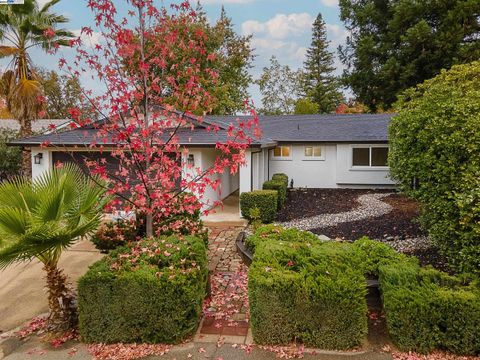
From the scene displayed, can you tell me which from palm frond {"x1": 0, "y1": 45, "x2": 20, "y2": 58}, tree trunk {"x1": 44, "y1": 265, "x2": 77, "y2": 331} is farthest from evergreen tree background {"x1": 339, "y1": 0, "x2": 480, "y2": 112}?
tree trunk {"x1": 44, "y1": 265, "x2": 77, "y2": 331}

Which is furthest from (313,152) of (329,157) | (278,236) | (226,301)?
Answer: (226,301)

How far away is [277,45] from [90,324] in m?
31.6

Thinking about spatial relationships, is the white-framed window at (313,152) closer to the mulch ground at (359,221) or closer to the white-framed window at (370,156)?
the white-framed window at (370,156)

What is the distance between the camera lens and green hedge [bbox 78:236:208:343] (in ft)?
13.1

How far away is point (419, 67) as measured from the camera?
18656 millimetres

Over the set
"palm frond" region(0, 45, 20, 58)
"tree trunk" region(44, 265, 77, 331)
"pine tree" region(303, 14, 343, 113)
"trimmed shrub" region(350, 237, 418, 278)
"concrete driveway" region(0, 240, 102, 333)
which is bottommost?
"concrete driveway" region(0, 240, 102, 333)

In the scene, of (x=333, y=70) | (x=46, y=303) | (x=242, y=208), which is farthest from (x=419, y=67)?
(x=333, y=70)

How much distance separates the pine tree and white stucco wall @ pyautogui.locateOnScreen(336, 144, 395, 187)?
2423 centimetres

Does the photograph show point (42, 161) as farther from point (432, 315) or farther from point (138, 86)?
point (432, 315)

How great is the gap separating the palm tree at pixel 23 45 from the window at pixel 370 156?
44.1 feet

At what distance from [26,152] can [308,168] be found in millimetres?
12985

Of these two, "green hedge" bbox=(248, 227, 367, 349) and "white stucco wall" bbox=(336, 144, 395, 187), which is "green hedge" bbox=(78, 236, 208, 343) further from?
"white stucco wall" bbox=(336, 144, 395, 187)

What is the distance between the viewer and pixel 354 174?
1636cm

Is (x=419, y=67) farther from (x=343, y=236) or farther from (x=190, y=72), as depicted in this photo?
(x=190, y=72)
